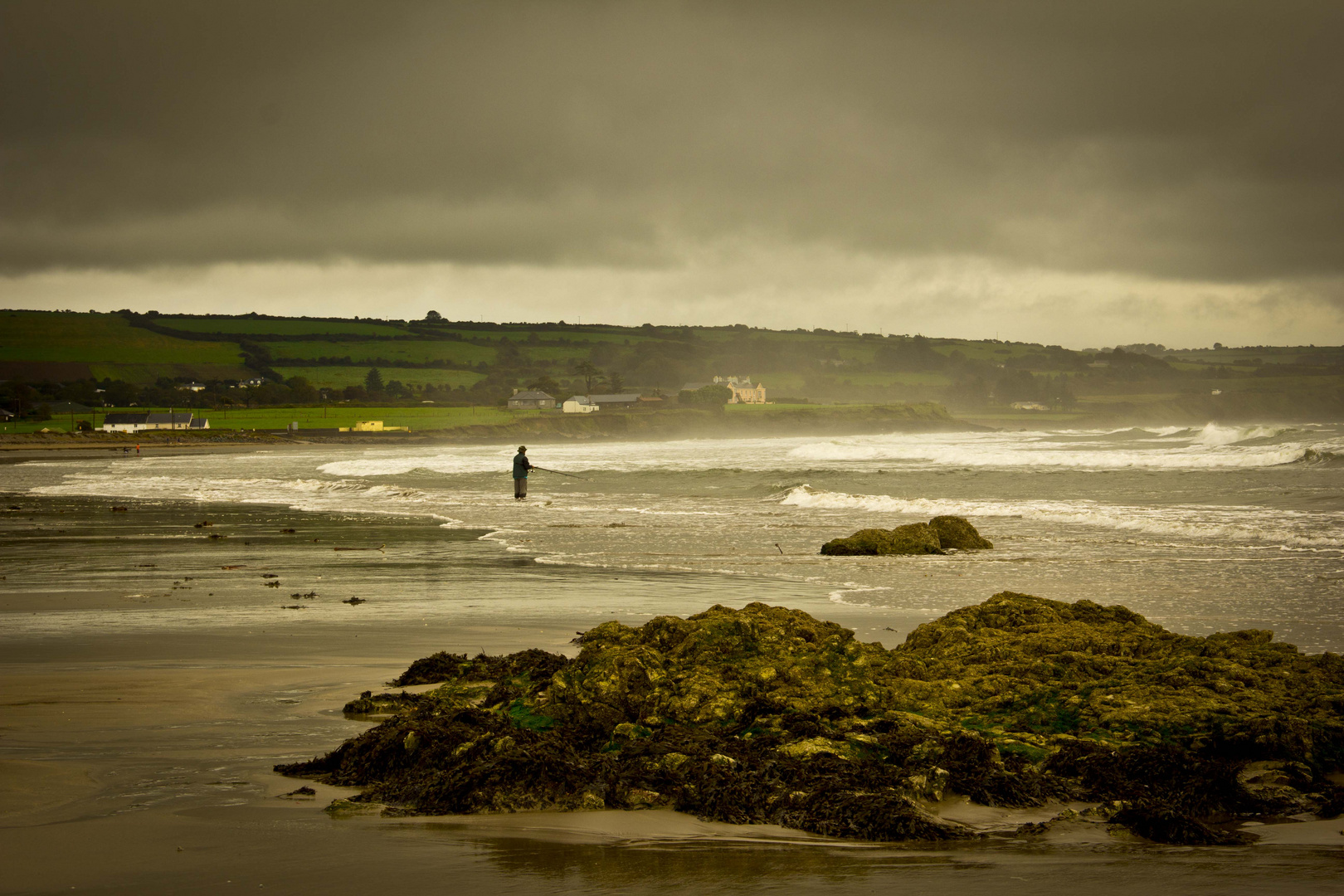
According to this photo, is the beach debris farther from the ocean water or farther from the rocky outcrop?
the rocky outcrop

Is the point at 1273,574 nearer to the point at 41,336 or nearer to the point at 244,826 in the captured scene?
the point at 244,826

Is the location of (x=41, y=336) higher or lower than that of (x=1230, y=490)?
higher

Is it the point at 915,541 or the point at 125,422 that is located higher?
the point at 125,422

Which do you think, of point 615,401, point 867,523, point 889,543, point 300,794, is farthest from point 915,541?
point 615,401

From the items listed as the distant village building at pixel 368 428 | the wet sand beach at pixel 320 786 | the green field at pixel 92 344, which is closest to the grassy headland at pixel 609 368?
the green field at pixel 92 344

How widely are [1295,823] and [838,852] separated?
227 cm

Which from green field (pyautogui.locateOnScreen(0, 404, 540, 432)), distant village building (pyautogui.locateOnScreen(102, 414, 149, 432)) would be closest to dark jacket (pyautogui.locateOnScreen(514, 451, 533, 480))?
green field (pyautogui.locateOnScreen(0, 404, 540, 432))

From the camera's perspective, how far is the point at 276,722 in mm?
6613

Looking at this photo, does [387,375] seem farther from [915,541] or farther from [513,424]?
[915,541]

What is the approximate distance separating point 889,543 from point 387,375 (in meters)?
137

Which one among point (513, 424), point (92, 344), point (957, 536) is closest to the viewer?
point (957, 536)

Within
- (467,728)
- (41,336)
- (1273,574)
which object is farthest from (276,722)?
(41,336)

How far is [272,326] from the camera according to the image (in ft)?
541

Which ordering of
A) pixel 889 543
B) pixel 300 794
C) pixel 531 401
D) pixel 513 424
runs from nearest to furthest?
pixel 300 794 → pixel 889 543 → pixel 513 424 → pixel 531 401
